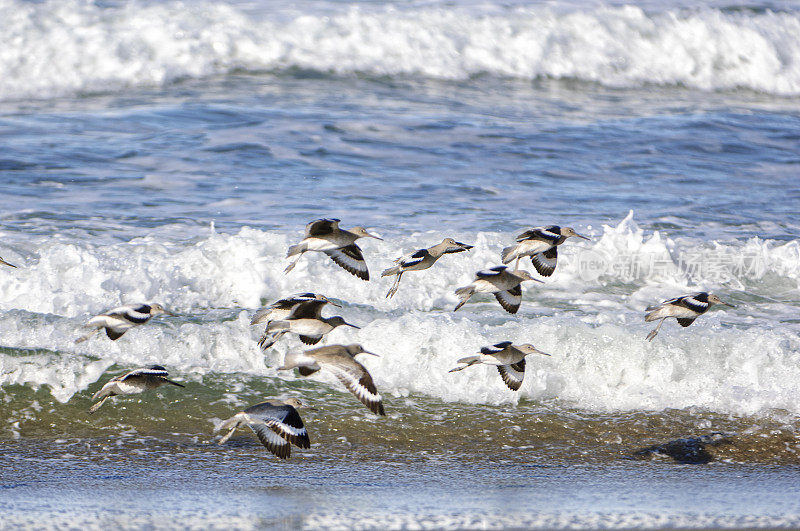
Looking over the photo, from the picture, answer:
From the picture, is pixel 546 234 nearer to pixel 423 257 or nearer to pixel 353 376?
pixel 423 257

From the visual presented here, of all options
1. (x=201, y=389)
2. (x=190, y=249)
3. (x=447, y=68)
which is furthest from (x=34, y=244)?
(x=447, y=68)

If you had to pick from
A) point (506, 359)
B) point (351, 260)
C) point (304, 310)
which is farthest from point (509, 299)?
point (304, 310)

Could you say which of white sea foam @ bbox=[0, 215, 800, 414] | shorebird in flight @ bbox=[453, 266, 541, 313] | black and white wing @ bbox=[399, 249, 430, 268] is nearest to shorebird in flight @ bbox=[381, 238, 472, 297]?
black and white wing @ bbox=[399, 249, 430, 268]

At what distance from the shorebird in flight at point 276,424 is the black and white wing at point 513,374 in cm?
144

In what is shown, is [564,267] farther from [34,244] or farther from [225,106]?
[225,106]

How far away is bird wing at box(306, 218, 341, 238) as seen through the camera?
536cm

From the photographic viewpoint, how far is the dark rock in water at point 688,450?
5.21 meters

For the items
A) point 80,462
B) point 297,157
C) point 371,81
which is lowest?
point 80,462

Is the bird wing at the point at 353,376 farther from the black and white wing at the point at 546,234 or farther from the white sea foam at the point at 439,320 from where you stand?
the black and white wing at the point at 546,234

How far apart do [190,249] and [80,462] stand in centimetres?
A: 308

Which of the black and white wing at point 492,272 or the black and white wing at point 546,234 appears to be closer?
the black and white wing at point 492,272

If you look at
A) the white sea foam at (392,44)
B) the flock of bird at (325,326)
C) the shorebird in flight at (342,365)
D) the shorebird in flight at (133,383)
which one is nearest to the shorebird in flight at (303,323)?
the flock of bird at (325,326)

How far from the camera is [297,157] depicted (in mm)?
11281

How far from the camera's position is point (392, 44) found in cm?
1628
